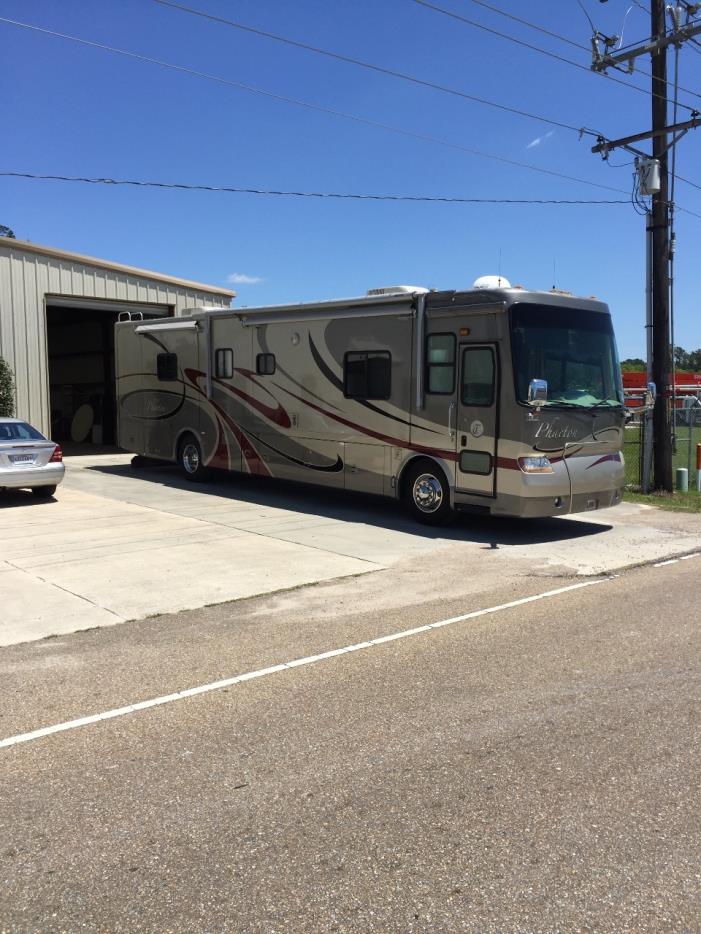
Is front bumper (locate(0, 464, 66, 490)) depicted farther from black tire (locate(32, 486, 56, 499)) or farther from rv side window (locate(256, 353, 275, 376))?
rv side window (locate(256, 353, 275, 376))

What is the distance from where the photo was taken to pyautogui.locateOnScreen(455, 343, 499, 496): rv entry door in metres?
10.6

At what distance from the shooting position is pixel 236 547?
32.5 ft

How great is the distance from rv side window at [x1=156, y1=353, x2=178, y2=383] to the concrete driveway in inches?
101

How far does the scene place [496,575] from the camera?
8.70m

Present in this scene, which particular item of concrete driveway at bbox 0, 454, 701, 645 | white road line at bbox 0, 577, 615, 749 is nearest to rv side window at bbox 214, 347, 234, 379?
concrete driveway at bbox 0, 454, 701, 645

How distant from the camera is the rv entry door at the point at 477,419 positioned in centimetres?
1062

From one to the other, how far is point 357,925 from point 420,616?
419cm

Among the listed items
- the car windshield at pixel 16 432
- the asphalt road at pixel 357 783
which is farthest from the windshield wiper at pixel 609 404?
the car windshield at pixel 16 432

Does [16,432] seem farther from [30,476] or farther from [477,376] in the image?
[477,376]

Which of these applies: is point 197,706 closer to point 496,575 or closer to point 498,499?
point 496,575

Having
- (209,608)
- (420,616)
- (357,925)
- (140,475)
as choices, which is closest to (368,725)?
(357,925)

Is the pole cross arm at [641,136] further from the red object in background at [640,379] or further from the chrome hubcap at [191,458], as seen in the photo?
the red object in background at [640,379]

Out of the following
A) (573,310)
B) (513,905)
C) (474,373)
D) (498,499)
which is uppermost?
(573,310)

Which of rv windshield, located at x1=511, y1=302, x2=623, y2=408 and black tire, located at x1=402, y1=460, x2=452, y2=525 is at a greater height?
rv windshield, located at x1=511, y1=302, x2=623, y2=408
